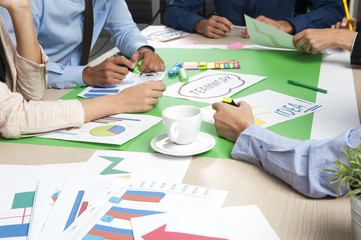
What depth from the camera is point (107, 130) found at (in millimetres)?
958

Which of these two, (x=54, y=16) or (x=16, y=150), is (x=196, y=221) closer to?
(x=16, y=150)

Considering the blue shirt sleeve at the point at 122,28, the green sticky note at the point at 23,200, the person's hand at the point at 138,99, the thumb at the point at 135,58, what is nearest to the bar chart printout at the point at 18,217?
the green sticky note at the point at 23,200

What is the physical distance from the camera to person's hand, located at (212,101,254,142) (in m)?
0.89

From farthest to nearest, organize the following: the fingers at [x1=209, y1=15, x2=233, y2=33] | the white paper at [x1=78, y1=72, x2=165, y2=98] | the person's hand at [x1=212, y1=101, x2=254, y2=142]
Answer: the fingers at [x1=209, y1=15, x2=233, y2=33]
the white paper at [x1=78, y1=72, x2=165, y2=98]
the person's hand at [x1=212, y1=101, x2=254, y2=142]

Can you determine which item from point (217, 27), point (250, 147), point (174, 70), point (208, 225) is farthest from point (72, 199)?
point (217, 27)

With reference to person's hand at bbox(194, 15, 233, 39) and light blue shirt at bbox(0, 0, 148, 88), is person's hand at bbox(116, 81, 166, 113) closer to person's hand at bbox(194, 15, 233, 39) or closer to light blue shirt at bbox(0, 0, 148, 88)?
light blue shirt at bbox(0, 0, 148, 88)

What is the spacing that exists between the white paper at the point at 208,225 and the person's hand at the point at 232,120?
10.3 inches

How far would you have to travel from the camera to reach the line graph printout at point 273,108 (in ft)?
3.27

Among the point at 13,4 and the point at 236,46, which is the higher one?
the point at 13,4

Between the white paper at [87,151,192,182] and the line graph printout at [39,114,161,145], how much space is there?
54 millimetres

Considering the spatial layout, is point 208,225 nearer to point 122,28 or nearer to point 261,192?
point 261,192

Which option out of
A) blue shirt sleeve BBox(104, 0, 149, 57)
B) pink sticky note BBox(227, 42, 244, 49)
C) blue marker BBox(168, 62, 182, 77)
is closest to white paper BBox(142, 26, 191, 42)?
Result: blue shirt sleeve BBox(104, 0, 149, 57)

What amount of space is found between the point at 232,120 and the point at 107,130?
1.01ft

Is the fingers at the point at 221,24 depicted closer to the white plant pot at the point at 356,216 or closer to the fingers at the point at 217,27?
the fingers at the point at 217,27
